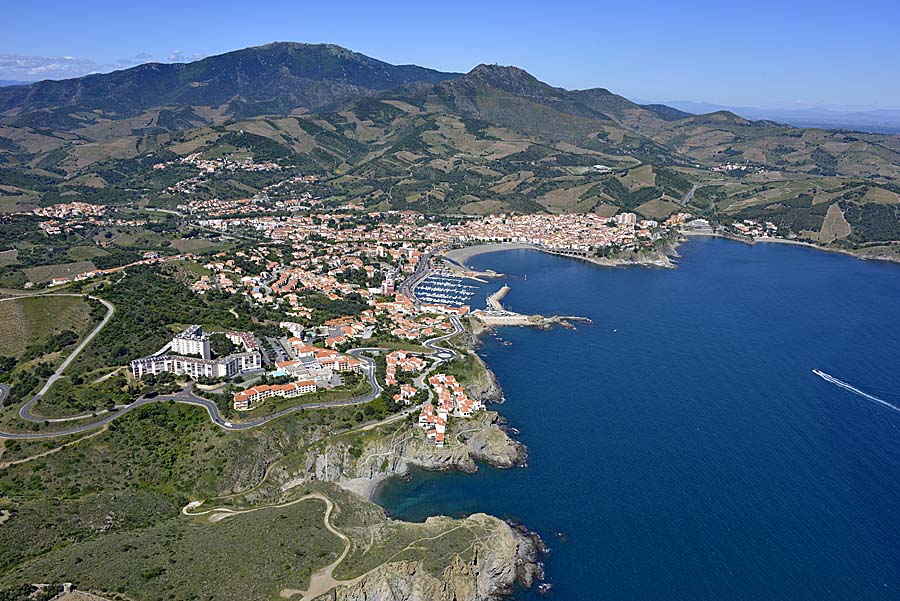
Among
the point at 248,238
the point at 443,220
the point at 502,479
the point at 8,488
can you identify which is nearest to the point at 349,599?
the point at 502,479

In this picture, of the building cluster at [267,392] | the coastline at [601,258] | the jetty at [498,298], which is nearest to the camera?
the building cluster at [267,392]

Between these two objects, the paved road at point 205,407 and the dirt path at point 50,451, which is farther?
the paved road at point 205,407

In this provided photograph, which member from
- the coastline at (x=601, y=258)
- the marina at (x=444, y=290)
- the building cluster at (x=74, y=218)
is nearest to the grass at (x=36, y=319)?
the marina at (x=444, y=290)

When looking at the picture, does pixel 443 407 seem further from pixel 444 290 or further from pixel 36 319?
pixel 444 290

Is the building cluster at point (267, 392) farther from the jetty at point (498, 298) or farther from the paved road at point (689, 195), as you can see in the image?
the paved road at point (689, 195)

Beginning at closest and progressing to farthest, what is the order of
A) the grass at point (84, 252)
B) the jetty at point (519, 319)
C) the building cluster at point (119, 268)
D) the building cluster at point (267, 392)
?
1. the building cluster at point (267, 392)
2. the jetty at point (519, 319)
3. the building cluster at point (119, 268)
4. the grass at point (84, 252)
